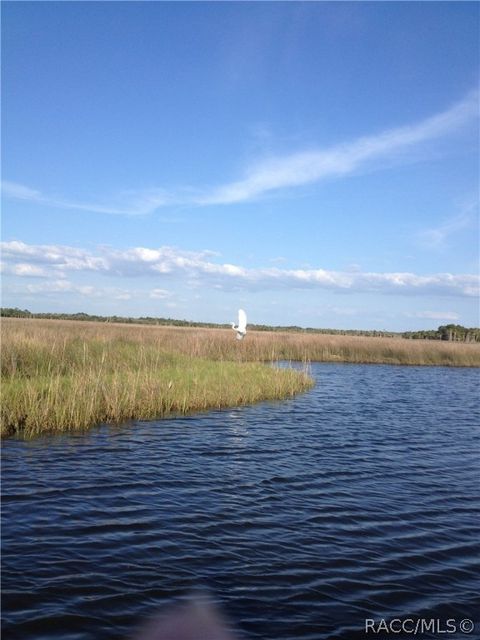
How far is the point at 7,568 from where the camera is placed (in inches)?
209

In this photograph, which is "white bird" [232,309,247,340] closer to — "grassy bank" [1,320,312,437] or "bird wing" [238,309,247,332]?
"bird wing" [238,309,247,332]

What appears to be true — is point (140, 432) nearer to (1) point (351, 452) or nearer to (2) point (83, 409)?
(2) point (83, 409)

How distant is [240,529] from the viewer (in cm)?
666

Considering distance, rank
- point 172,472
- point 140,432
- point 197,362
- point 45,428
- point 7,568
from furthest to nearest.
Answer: point 197,362 → point 140,432 → point 45,428 → point 172,472 → point 7,568

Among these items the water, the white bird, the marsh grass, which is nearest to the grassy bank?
the marsh grass

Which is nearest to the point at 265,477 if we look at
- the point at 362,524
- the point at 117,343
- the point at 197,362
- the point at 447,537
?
the point at 362,524

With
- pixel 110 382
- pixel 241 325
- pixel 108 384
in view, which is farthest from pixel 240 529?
pixel 241 325

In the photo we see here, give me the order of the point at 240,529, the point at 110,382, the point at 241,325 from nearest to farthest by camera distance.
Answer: the point at 240,529, the point at 110,382, the point at 241,325

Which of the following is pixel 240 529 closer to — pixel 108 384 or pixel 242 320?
pixel 108 384

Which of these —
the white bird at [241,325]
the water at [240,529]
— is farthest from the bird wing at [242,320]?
the water at [240,529]

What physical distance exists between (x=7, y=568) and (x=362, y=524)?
4.20 meters

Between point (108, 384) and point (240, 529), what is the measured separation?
6.83 metres

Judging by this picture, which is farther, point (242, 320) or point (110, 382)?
point (242, 320)

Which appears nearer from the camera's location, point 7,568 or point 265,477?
point 7,568
